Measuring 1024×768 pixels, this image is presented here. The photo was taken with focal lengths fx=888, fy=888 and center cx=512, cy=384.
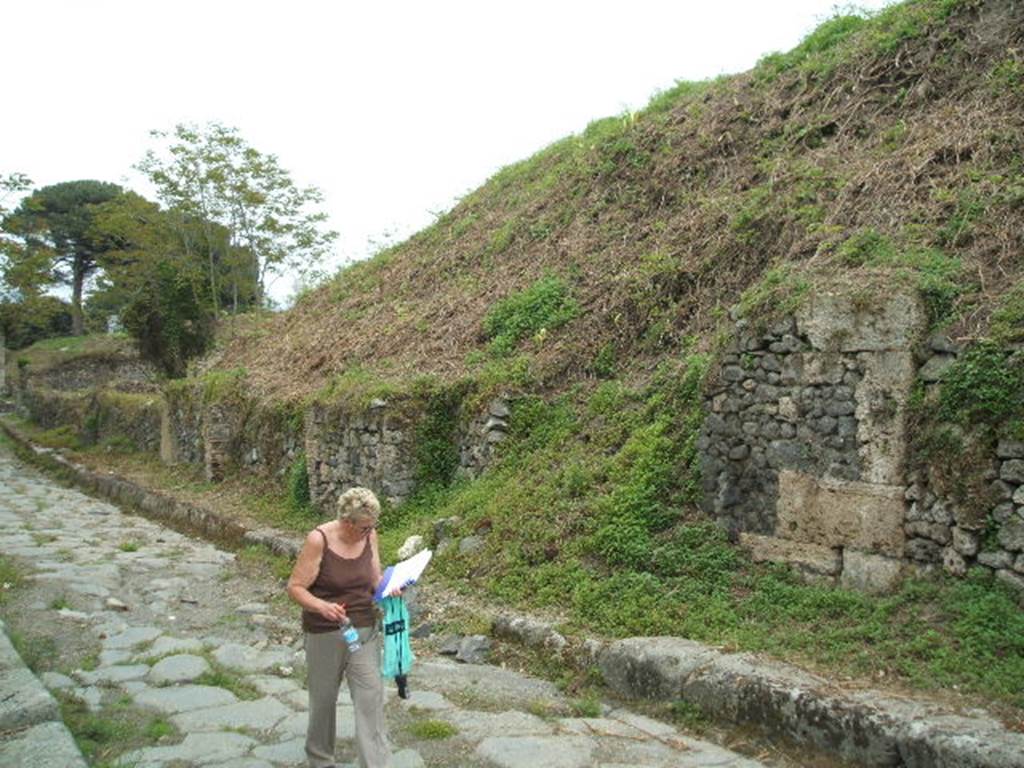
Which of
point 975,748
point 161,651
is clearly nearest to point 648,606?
point 975,748

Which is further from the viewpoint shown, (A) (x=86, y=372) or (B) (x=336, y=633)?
(A) (x=86, y=372)

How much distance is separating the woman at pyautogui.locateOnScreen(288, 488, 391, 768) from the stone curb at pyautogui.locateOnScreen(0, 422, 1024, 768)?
1961mm

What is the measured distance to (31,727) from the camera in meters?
4.46

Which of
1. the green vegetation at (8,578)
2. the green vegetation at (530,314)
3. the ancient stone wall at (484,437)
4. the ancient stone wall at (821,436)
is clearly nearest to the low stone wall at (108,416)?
the green vegetation at (8,578)

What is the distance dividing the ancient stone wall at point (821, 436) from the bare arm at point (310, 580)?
3509 millimetres

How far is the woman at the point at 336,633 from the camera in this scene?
14.3ft

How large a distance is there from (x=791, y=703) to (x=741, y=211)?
6.33 m

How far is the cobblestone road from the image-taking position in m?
4.69

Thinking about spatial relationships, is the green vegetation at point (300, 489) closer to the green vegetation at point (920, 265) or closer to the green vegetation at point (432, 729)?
the green vegetation at point (432, 729)

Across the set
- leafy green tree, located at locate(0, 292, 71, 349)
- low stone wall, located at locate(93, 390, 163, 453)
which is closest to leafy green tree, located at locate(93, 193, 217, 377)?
low stone wall, located at locate(93, 390, 163, 453)

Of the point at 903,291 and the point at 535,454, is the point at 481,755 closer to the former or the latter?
the point at 903,291

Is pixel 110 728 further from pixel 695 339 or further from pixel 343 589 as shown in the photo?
pixel 695 339

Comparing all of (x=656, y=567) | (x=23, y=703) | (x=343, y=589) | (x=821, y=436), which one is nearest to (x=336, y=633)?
(x=343, y=589)

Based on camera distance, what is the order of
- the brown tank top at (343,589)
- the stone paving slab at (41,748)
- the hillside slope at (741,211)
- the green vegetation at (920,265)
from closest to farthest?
the stone paving slab at (41,748) < the brown tank top at (343,589) < the green vegetation at (920,265) < the hillside slope at (741,211)
